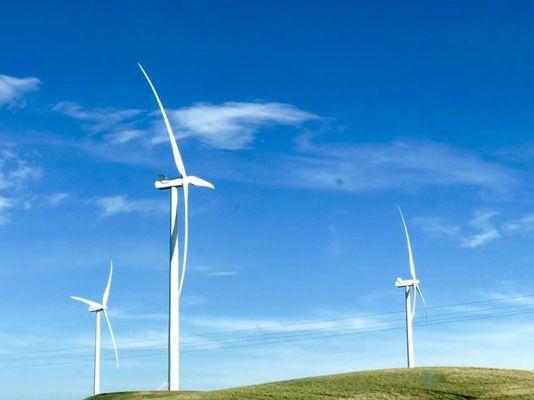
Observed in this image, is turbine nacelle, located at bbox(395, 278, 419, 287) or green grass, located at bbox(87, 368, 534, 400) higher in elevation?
turbine nacelle, located at bbox(395, 278, 419, 287)

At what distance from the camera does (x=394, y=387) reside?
103 metres

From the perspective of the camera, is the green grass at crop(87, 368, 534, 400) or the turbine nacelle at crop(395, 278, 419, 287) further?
the turbine nacelle at crop(395, 278, 419, 287)

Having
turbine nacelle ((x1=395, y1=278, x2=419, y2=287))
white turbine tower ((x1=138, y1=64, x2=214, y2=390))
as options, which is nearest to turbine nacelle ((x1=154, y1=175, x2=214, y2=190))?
white turbine tower ((x1=138, y1=64, x2=214, y2=390))

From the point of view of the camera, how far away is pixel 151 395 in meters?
110

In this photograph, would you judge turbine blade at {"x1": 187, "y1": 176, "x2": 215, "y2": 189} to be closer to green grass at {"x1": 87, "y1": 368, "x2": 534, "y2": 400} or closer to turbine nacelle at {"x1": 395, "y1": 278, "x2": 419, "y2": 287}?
green grass at {"x1": 87, "y1": 368, "x2": 534, "y2": 400}

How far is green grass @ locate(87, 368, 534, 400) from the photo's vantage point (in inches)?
3883

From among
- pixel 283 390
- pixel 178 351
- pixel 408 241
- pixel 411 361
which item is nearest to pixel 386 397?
pixel 283 390

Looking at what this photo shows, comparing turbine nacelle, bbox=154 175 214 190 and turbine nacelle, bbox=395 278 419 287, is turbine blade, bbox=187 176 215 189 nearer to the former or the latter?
turbine nacelle, bbox=154 175 214 190

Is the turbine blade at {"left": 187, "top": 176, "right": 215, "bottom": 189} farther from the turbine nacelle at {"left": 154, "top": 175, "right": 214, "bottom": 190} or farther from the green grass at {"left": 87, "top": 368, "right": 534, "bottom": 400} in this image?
the green grass at {"left": 87, "top": 368, "right": 534, "bottom": 400}

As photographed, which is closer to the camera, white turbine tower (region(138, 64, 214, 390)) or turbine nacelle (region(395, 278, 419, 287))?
white turbine tower (region(138, 64, 214, 390))

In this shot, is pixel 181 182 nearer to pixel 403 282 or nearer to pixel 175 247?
pixel 175 247

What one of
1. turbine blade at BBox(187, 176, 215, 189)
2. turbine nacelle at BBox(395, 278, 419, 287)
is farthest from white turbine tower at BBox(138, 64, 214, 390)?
turbine nacelle at BBox(395, 278, 419, 287)

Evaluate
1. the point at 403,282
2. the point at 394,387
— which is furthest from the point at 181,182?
the point at 403,282

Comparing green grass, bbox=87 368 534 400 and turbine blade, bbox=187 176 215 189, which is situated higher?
turbine blade, bbox=187 176 215 189
